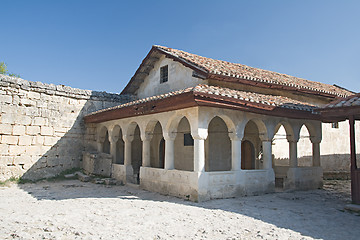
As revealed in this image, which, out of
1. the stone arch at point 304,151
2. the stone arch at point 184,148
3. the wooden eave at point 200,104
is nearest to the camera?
the wooden eave at point 200,104

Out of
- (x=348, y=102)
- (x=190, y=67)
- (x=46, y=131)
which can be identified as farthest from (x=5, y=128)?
(x=348, y=102)

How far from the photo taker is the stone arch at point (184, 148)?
1131 cm

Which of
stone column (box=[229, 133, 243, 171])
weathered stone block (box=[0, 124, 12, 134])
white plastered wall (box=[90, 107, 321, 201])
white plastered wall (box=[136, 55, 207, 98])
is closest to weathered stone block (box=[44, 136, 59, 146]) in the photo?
weathered stone block (box=[0, 124, 12, 134])

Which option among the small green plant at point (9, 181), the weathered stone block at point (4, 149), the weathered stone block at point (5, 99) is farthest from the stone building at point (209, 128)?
the weathered stone block at point (5, 99)

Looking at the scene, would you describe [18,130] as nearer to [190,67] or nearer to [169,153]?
[169,153]

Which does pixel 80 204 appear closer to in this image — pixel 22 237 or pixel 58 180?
pixel 22 237

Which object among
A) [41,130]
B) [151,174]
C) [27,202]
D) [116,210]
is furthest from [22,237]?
[41,130]

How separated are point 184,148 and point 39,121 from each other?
620cm

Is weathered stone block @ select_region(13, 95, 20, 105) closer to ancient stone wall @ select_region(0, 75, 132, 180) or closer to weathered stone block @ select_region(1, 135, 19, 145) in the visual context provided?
ancient stone wall @ select_region(0, 75, 132, 180)

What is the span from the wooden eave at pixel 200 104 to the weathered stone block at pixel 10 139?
389 cm

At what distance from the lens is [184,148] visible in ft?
38.0

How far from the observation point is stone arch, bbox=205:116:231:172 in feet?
34.7

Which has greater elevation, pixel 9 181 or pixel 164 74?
pixel 164 74

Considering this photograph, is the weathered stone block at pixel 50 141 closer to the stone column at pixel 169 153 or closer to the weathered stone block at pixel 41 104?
the weathered stone block at pixel 41 104
